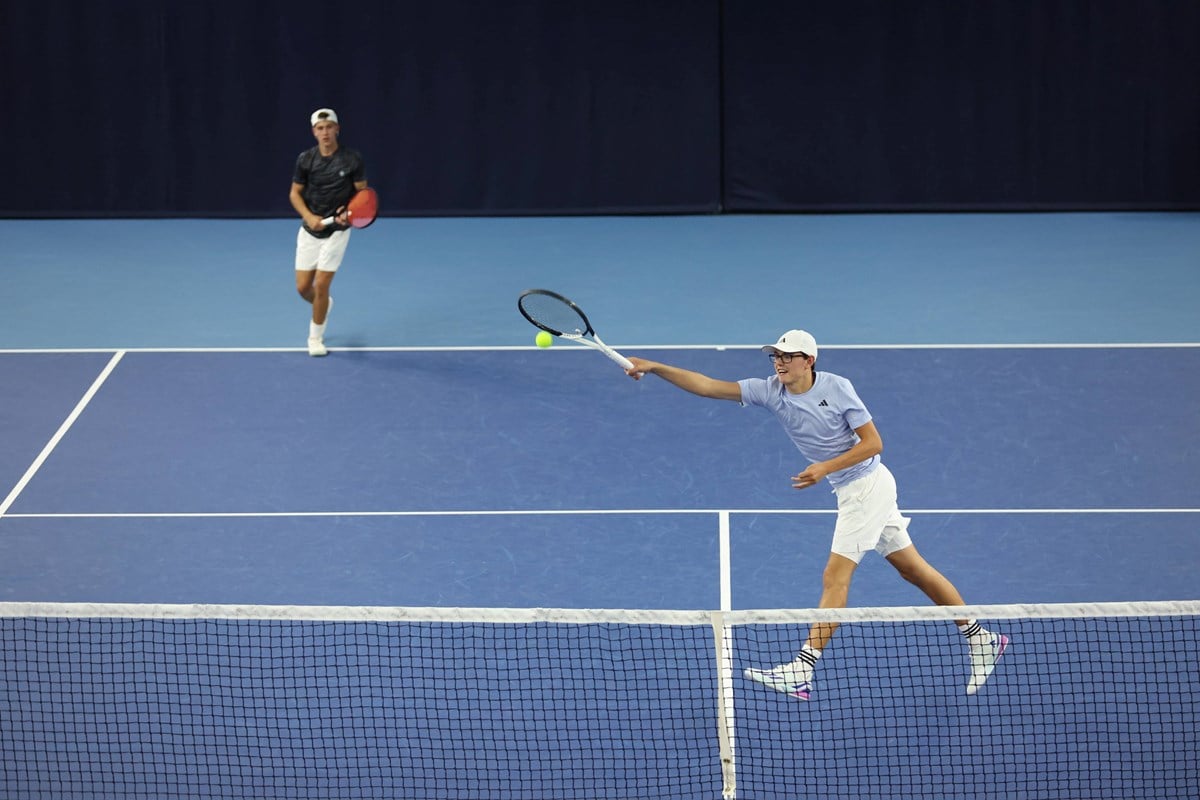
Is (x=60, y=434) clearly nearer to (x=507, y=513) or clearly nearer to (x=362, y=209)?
(x=362, y=209)

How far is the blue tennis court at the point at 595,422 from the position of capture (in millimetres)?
9672

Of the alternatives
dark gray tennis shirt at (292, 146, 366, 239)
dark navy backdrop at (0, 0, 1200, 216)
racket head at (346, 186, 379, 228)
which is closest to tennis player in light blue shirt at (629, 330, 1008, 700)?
racket head at (346, 186, 379, 228)

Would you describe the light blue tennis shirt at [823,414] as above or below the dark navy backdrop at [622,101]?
below

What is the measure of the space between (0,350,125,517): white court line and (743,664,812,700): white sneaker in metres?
5.26

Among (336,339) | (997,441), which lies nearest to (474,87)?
(336,339)

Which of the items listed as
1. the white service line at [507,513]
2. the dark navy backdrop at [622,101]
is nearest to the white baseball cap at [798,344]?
the white service line at [507,513]

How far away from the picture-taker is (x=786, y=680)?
805cm

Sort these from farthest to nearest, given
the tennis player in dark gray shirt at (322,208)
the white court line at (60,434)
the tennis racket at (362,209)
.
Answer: the tennis player in dark gray shirt at (322,208) < the tennis racket at (362,209) < the white court line at (60,434)

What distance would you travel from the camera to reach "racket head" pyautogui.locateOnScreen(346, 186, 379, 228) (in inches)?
512

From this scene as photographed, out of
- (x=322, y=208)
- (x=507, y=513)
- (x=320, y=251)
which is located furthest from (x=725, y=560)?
(x=322, y=208)

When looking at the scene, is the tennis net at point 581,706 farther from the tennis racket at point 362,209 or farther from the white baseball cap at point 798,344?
the tennis racket at point 362,209

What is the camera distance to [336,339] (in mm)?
14180

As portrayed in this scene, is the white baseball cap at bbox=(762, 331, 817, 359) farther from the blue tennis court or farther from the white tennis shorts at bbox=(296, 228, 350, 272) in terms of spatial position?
the white tennis shorts at bbox=(296, 228, 350, 272)

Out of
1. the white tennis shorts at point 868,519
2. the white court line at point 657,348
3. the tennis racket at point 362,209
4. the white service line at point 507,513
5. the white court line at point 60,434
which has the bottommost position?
the white service line at point 507,513
